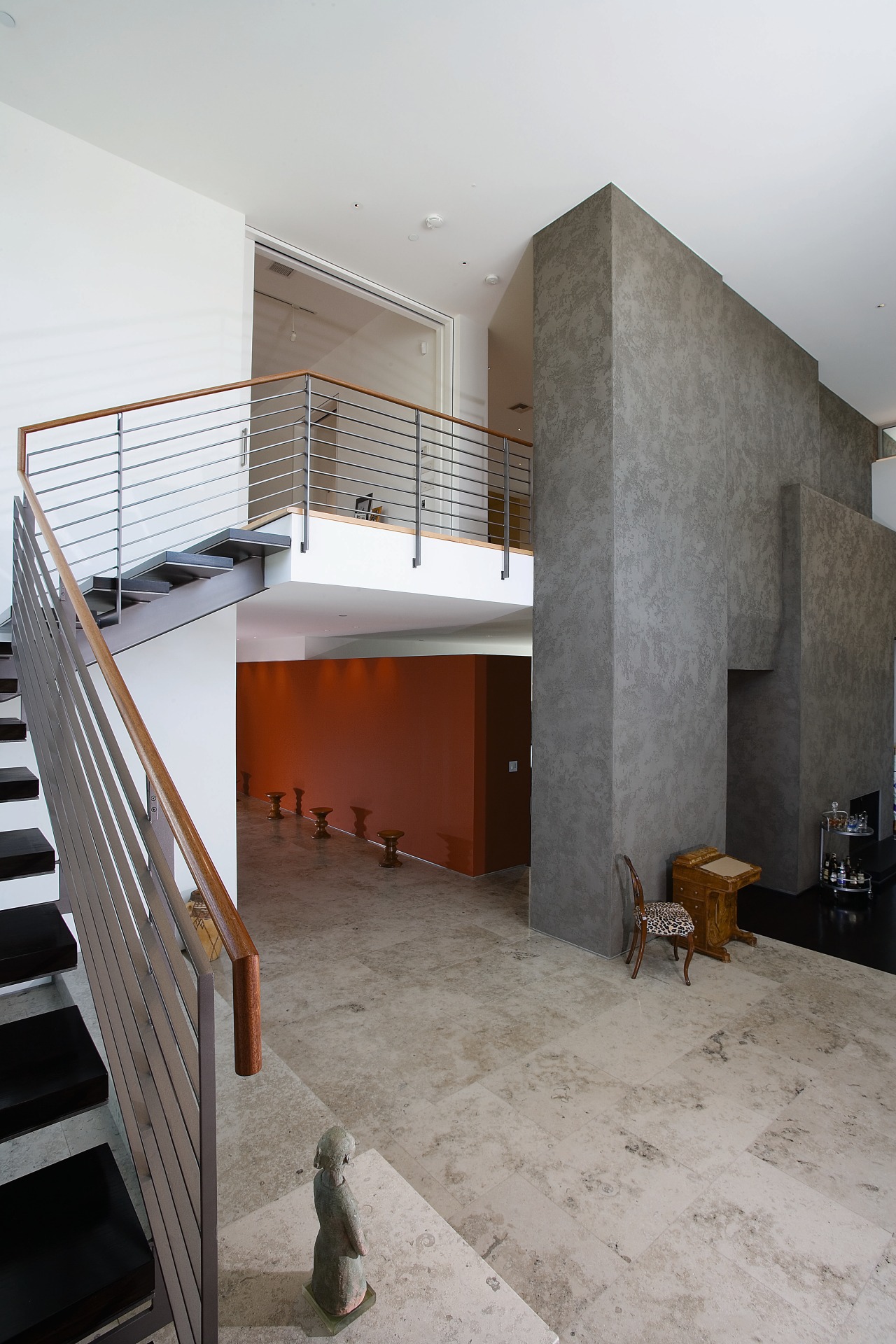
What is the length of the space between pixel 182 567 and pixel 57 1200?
2835 millimetres

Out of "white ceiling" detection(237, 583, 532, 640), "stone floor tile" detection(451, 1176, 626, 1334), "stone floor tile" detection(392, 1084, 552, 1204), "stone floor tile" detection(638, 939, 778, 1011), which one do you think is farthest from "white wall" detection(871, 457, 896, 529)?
"stone floor tile" detection(451, 1176, 626, 1334)

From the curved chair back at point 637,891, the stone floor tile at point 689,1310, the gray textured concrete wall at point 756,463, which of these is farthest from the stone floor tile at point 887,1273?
the gray textured concrete wall at point 756,463

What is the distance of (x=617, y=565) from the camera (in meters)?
4.80

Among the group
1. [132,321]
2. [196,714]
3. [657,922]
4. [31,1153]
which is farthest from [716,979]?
[132,321]

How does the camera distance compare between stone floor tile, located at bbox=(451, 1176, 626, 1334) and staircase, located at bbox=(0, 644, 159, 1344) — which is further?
stone floor tile, located at bbox=(451, 1176, 626, 1334)

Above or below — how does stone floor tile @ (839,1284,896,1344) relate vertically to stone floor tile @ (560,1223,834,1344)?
below

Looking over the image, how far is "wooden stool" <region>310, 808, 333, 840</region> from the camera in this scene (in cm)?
808

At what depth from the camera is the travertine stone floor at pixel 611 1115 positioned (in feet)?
7.41

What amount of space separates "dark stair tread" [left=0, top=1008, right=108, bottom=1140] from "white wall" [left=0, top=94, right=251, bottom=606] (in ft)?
10.5

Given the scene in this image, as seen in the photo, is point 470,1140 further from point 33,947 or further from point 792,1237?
point 33,947

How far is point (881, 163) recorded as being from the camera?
186 inches

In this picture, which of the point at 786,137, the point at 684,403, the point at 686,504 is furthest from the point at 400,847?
the point at 786,137

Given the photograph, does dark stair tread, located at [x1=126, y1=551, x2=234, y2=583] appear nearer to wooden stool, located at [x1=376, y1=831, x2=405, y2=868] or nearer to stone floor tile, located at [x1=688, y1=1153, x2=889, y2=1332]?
stone floor tile, located at [x1=688, y1=1153, x2=889, y2=1332]

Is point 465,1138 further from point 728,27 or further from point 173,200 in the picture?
point 173,200
